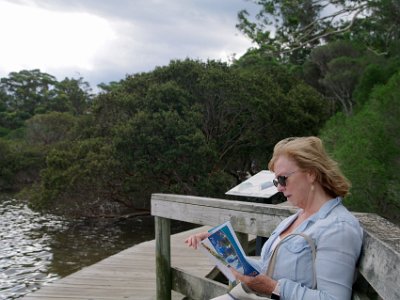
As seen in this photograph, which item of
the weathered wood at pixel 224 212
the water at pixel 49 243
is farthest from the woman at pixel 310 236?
the water at pixel 49 243

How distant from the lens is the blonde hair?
1767mm

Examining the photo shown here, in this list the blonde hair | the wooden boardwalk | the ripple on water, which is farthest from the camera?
the ripple on water

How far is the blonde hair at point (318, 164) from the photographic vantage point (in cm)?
177

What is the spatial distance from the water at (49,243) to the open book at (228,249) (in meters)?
8.12

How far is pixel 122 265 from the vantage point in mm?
5844

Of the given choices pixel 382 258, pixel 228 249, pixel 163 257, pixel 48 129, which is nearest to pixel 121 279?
pixel 163 257

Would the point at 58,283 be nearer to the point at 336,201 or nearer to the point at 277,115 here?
the point at 336,201

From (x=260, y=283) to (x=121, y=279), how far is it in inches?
151

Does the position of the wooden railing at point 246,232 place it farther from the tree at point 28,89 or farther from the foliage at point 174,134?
the tree at point 28,89

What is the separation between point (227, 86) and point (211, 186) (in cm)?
434

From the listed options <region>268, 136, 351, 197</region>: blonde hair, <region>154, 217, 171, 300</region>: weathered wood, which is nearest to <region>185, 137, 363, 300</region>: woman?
<region>268, 136, 351, 197</region>: blonde hair

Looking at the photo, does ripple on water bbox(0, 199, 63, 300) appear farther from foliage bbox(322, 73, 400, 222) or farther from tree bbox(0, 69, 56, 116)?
tree bbox(0, 69, 56, 116)

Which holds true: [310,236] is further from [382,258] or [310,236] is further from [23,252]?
[23,252]

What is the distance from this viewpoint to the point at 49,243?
14.3m
